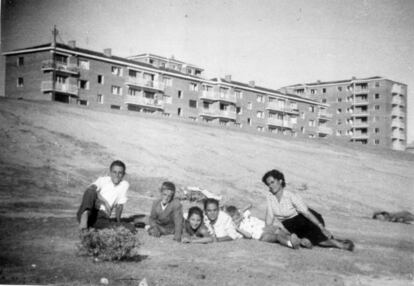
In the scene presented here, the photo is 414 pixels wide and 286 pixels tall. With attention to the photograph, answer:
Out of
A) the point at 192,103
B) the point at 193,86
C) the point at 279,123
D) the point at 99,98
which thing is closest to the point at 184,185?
the point at 99,98

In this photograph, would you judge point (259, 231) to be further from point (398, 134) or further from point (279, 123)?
point (398, 134)

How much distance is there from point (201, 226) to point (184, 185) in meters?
7.02

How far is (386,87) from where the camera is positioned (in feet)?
216

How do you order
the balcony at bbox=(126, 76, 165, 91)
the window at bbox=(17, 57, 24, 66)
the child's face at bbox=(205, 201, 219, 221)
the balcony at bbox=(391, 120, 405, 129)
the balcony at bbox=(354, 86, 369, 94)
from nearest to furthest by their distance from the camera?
the child's face at bbox=(205, 201, 219, 221) < the window at bbox=(17, 57, 24, 66) < the balcony at bbox=(126, 76, 165, 91) < the balcony at bbox=(391, 120, 405, 129) < the balcony at bbox=(354, 86, 369, 94)

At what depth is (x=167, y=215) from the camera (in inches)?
272

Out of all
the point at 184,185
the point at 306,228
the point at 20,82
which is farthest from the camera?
the point at 20,82

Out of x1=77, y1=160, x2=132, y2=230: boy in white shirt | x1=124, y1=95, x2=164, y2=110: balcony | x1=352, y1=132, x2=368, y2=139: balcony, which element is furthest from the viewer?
x1=352, y1=132, x2=368, y2=139: balcony

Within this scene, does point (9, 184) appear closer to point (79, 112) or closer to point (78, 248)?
point (78, 248)

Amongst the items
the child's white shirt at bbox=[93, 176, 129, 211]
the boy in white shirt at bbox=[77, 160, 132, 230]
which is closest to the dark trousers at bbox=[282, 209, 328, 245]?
the boy in white shirt at bbox=[77, 160, 132, 230]

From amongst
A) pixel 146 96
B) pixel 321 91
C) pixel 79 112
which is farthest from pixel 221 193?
pixel 321 91

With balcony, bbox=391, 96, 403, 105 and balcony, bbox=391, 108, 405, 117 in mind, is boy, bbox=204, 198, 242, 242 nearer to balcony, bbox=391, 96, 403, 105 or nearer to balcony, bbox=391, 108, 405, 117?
balcony, bbox=391, 96, 403, 105

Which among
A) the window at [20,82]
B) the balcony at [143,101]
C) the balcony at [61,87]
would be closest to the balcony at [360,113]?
the balcony at [143,101]

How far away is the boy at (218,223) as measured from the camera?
6805mm

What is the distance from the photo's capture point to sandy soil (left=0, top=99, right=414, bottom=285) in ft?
17.0
